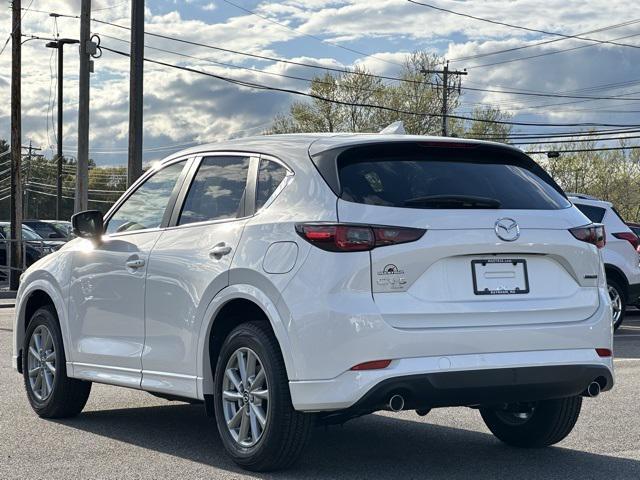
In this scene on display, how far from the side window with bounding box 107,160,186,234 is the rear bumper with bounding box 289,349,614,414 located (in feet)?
6.75

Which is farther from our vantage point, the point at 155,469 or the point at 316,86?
the point at 316,86

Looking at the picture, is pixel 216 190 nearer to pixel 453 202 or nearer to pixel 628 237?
pixel 453 202

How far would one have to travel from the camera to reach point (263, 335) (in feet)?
18.9

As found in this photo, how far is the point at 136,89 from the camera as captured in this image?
2328cm

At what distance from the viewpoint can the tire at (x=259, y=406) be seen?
222 inches

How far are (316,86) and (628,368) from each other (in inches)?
1887

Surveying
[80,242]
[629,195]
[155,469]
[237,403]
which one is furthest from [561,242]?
[629,195]

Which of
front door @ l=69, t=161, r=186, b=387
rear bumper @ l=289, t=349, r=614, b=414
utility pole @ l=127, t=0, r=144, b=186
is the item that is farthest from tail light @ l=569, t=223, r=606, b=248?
utility pole @ l=127, t=0, r=144, b=186

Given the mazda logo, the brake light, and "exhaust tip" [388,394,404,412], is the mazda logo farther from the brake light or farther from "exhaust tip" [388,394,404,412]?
Result: the brake light

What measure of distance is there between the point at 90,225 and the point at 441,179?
9.00ft

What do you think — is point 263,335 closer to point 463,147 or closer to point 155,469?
point 155,469

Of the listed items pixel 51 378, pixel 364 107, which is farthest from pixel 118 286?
pixel 364 107

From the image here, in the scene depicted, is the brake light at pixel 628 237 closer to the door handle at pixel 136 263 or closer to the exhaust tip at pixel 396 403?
the door handle at pixel 136 263

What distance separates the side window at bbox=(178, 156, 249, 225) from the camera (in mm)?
6445
